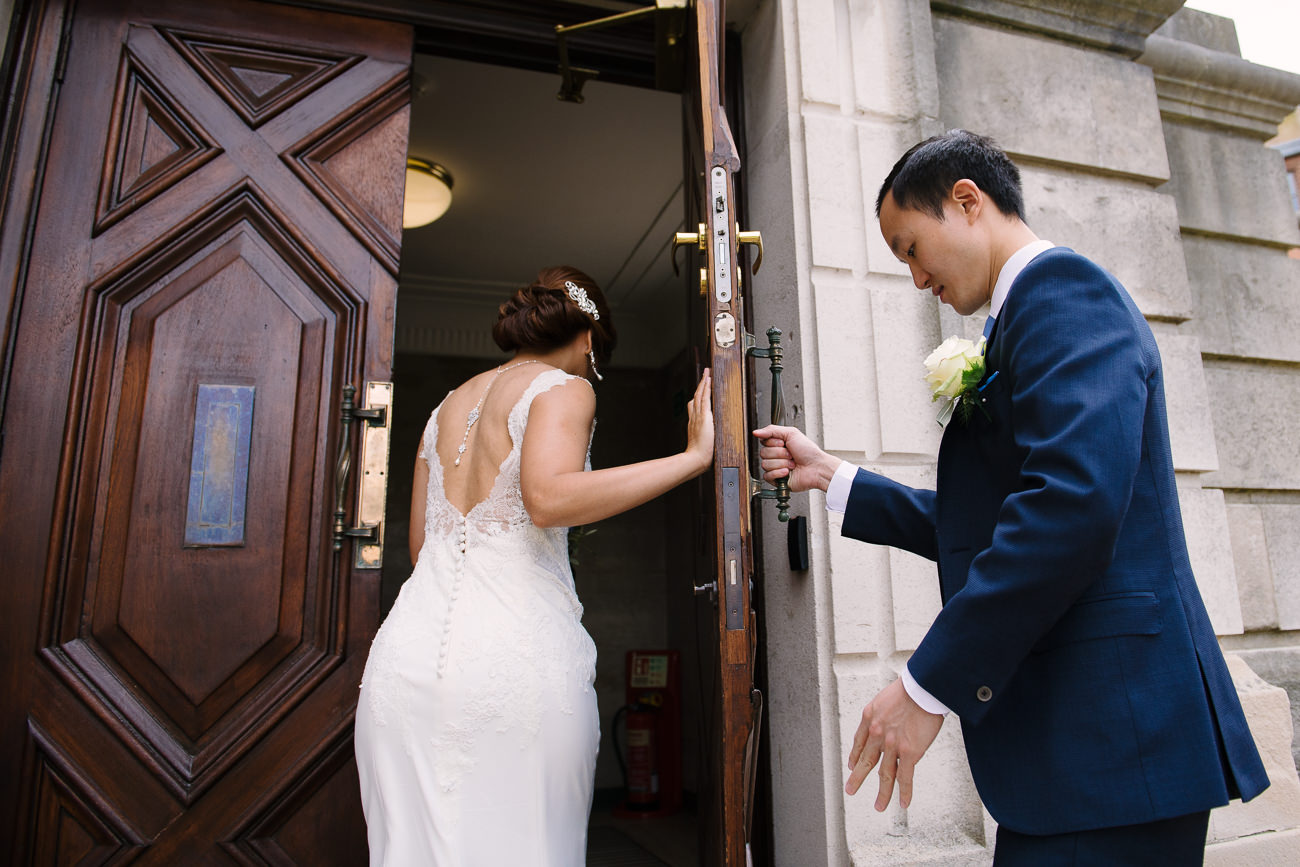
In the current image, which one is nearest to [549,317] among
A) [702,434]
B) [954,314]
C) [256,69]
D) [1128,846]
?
[702,434]

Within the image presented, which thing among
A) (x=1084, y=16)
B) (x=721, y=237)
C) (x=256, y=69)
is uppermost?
(x=1084, y=16)

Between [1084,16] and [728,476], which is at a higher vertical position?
[1084,16]

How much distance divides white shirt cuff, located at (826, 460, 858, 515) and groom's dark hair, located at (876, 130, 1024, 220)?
612mm

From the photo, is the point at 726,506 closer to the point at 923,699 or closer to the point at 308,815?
the point at 923,699

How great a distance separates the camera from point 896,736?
1272mm

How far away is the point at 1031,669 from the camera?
129 centimetres

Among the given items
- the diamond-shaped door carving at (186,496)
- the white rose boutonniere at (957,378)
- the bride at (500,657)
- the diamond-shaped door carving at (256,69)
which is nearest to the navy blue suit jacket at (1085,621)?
the white rose boutonniere at (957,378)

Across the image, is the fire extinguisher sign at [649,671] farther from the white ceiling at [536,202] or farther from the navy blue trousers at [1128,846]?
the navy blue trousers at [1128,846]

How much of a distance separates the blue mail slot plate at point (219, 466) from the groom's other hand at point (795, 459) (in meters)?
1.59

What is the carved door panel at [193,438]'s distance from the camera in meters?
2.23

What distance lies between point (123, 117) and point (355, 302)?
92 cm

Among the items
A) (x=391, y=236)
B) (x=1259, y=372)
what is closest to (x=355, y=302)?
(x=391, y=236)

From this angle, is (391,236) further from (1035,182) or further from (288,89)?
(1035,182)

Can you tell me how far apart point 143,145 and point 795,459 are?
2.31 m
